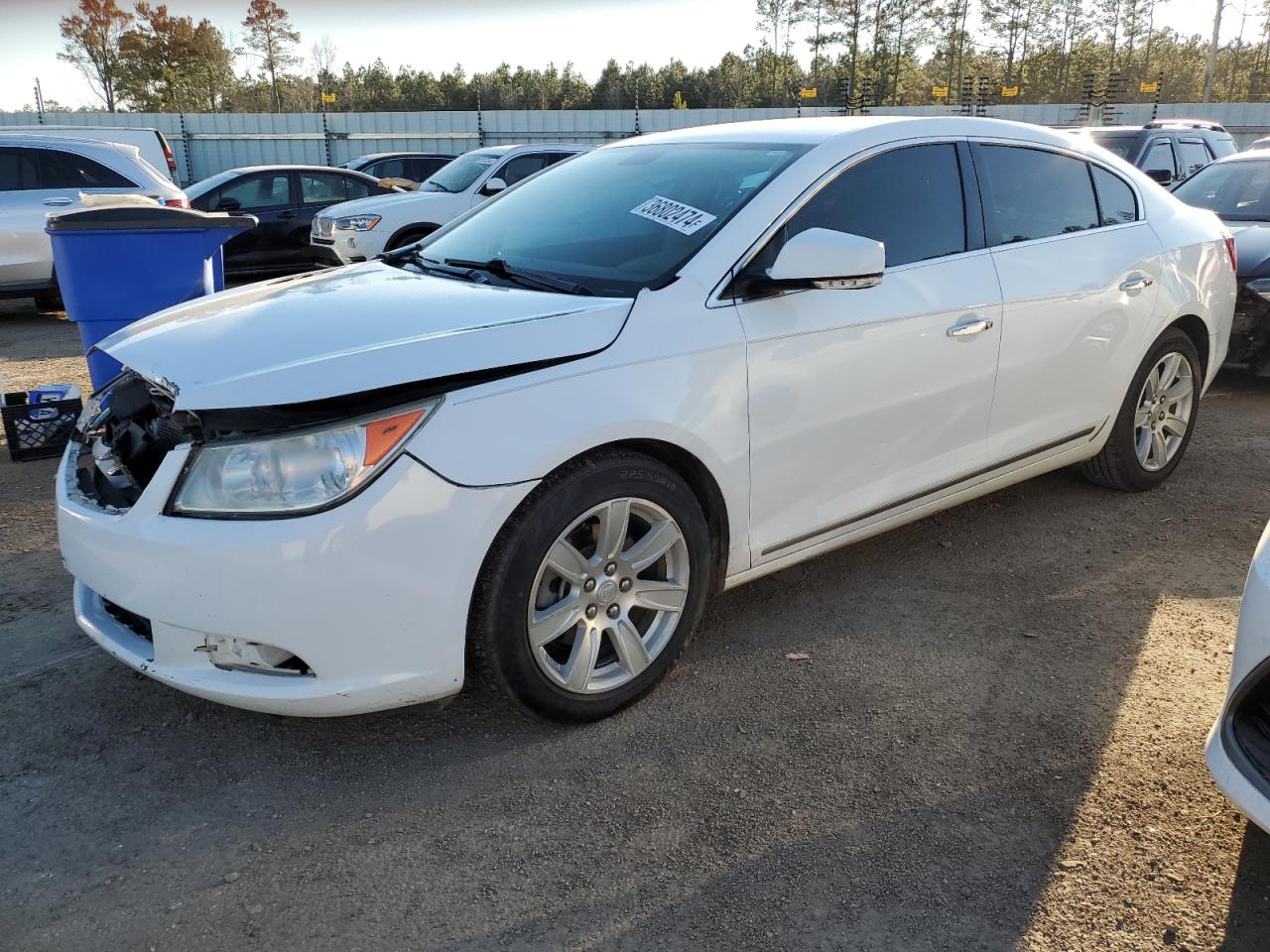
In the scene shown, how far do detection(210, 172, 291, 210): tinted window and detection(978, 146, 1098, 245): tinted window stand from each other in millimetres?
10382

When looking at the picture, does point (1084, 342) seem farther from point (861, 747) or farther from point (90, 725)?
point (90, 725)

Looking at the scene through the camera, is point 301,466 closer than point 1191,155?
Yes

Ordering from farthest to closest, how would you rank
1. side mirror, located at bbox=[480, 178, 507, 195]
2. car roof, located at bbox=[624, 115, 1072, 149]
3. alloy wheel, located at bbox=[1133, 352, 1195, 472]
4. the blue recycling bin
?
1. side mirror, located at bbox=[480, 178, 507, 195]
2. the blue recycling bin
3. alloy wheel, located at bbox=[1133, 352, 1195, 472]
4. car roof, located at bbox=[624, 115, 1072, 149]

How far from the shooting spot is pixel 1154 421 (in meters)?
4.61

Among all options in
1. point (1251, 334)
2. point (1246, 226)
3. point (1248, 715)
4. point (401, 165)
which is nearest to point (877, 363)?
point (1248, 715)

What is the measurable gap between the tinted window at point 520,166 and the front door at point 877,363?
8.70 meters

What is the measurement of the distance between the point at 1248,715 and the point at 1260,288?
16.8 ft

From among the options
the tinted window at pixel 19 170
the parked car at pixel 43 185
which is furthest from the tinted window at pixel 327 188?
the tinted window at pixel 19 170

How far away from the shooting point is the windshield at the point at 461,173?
458 inches

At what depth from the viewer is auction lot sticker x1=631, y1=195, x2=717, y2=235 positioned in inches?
122

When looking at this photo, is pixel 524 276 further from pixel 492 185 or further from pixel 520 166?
pixel 520 166

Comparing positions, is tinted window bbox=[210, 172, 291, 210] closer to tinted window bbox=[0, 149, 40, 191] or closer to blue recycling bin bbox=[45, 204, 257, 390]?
tinted window bbox=[0, 149, 40, 191]

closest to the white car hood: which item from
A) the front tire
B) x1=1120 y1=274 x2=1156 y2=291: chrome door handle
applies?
the front tire

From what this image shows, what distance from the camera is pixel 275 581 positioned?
2.28 m
